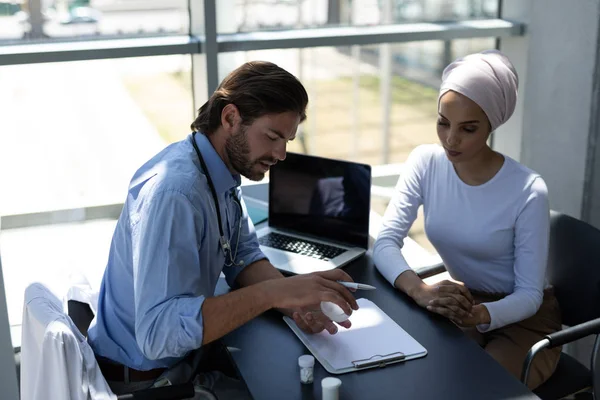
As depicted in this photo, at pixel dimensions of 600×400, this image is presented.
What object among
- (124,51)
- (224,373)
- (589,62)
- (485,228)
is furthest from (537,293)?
(124,51)

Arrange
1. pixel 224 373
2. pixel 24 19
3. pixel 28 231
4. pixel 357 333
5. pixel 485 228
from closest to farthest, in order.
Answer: pixel 357 333
pixel 224 373
pixel 485 228
pixel 24 19
pixel 28 231

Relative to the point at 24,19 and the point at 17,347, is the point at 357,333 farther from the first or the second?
the point at 24,19

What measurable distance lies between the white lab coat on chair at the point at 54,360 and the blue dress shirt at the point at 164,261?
0.47 ft

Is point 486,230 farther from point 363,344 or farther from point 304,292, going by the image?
point 304,292

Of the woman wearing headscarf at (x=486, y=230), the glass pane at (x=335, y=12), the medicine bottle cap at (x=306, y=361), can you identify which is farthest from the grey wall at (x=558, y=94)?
the medicine bottle cap at (x=306, y=361)

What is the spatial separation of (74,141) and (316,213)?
40.8 inches

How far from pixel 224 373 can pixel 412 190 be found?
881mm

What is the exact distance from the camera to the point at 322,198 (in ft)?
8.77

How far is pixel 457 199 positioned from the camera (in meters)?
2.48

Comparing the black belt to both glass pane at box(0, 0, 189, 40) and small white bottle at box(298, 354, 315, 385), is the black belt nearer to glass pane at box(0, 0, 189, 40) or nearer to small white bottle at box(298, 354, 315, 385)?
small white bottle at box(298, 354, 315, 385)

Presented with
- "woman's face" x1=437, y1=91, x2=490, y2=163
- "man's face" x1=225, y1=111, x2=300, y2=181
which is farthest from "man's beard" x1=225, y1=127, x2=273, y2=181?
"woman's face" x1=437, y1=91, x2=490, y2=163

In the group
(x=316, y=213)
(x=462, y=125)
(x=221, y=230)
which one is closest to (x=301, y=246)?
(x=316, y=213)

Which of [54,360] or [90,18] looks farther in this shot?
[90,18]

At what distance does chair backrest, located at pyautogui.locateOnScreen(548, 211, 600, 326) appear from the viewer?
245 cm
